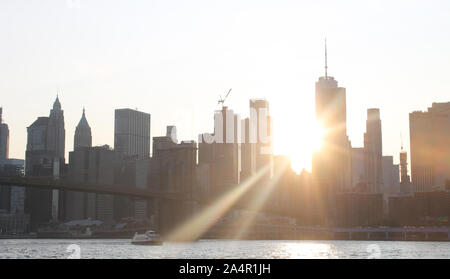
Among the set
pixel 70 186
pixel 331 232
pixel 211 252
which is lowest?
pixel 331 232

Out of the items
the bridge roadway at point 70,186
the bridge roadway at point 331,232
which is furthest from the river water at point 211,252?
the bridge roadway at point 331,232

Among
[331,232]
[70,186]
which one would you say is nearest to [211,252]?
[70,186]

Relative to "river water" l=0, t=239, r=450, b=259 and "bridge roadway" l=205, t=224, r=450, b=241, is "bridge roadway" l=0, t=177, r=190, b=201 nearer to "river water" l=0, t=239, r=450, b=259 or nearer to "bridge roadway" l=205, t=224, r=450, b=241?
"river water" l=0, t=239, r=450, b=259

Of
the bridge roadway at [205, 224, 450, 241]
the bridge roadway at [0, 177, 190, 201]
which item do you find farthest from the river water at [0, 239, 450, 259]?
the bridge roadway at [205, 224, 450, 241]

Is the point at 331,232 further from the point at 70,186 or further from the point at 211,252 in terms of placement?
the point at 211,252

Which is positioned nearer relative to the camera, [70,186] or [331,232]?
[70,186]

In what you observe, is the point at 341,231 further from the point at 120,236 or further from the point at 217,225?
the point at 120,236

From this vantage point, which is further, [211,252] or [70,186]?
[70,186]

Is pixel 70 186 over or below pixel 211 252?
over


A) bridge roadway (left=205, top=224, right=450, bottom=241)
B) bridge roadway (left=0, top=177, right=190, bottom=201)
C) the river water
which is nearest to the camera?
the river water

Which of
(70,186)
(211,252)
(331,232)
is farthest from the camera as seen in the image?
(331,232)

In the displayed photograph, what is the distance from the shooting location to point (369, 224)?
194750 mm

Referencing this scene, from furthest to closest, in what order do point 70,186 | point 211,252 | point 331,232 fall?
A: point 331,232
point 70,186
point 211,252
